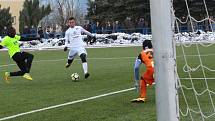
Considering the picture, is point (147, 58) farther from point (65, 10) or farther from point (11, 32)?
point (65, 10)

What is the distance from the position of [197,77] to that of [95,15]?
41781 millimetres

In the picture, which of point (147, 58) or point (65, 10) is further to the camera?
point (65, 10)

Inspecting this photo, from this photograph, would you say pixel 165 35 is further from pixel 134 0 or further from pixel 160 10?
pixel 134 0

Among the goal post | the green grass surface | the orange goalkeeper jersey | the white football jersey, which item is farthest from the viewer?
the white football jersey

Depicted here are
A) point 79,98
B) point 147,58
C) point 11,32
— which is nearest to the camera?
point 147,58

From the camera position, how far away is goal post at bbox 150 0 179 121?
400cm

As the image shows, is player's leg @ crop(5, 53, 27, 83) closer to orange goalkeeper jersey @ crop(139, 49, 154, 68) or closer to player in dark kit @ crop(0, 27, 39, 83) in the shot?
player in dark kit @ crop(0, 27, 39, 83)

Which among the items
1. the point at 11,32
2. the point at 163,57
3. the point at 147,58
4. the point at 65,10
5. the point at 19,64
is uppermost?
the point at 65,10

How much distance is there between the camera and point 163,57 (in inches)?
160

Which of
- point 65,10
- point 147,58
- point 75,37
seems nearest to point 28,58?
point 75,37

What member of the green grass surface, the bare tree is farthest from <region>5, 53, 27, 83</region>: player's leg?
the bare tree

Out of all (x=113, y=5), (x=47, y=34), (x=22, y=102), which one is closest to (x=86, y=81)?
(x=22, y=102)

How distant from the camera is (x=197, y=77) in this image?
12.8 metres

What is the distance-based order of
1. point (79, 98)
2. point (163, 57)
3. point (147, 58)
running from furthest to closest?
point (79, 98) → point (147, 58) → point (163, 57)
